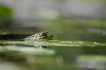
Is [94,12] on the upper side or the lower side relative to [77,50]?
upper

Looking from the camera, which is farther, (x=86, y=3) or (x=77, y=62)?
(x=86, y=3)

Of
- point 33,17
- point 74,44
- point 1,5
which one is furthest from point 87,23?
point 74,44

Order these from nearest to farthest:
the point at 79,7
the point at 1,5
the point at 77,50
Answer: the point at 77,50 → the point at 1,5 → the point at 79,7

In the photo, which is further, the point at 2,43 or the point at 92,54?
the point at 2,43

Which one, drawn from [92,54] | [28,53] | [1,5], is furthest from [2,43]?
[1,5]

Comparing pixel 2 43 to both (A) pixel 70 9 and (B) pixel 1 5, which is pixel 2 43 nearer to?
(B) pixel 1 5

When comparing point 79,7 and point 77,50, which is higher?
point 79,7

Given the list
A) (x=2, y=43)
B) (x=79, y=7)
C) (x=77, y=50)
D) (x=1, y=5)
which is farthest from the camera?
(x=79, y=7)

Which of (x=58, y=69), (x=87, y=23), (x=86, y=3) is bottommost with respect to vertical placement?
(x=58, y=69)

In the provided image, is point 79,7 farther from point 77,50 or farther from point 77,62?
Result: point 77,62
